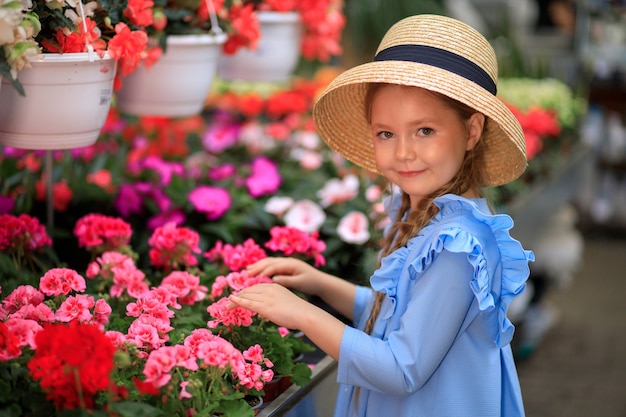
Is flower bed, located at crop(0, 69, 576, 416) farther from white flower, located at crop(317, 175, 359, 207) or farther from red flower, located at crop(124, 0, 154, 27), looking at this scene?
red flower, located at crop(124, 0, 154, 27)

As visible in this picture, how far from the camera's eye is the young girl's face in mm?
1479

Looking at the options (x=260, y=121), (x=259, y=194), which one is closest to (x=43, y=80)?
(x=259, y=194)

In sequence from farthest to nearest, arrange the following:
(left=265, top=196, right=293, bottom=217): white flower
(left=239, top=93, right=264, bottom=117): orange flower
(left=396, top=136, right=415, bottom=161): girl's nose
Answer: (left=239, top=93, right=264, bottom=117): orange flower < (left=265, top=196, right=293, bottom=217): white flower < (left=396, top=136, right=415, bottom=161): girl's nose

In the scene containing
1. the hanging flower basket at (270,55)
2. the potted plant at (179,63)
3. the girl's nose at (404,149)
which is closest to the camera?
the girl's nose at (404,149)

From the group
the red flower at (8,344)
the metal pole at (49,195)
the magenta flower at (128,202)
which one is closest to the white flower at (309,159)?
the magenta flower at (128,202)

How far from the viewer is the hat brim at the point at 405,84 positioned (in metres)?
1.43

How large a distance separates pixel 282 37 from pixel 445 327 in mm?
1439

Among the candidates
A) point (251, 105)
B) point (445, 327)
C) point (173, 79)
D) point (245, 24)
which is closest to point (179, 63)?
point (173, 79)

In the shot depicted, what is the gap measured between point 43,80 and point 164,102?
531 mm

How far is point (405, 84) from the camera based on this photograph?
4.69 ft

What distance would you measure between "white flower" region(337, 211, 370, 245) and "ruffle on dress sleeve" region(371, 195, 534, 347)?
30.9 inches

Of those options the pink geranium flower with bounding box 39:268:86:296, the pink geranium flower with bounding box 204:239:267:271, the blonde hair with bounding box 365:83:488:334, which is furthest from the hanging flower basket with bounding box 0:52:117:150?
the blonde hair with bounding box 365:83:488:334

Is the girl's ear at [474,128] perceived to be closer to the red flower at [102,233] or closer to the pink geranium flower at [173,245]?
the pink geranium flower at [173,245]

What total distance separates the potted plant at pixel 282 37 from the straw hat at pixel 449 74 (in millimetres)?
855
